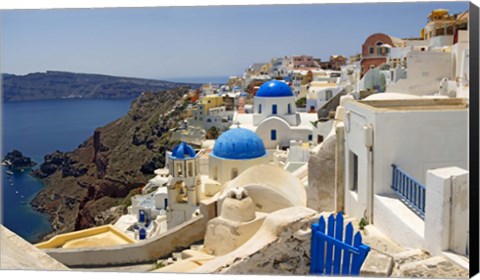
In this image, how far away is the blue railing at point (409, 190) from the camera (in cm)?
436

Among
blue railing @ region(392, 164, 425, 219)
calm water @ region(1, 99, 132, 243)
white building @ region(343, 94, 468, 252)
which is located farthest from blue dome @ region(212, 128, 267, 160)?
calm water @ region(1, 99, 132, 243)

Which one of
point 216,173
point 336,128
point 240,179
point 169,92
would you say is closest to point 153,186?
point 216,173

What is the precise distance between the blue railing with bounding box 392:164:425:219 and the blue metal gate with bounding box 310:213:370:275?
613 millimetres

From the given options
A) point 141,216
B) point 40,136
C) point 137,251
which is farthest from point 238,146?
point 40,136

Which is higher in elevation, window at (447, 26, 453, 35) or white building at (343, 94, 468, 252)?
window at (447, 26, 453, 35)

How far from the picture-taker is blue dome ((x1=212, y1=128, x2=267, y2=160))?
11875 mm

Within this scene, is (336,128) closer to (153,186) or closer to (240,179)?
(240,179)

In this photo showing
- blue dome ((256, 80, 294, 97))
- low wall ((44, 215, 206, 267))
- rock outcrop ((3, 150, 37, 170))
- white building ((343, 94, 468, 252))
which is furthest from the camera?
rock outcrop ((3, 150, 37, 170))

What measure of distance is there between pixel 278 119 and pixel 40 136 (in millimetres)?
32880

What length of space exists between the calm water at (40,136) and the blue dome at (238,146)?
63.4 ft

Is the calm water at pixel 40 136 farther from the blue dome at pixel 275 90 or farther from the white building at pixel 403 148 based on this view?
the white building at pixel 403 148

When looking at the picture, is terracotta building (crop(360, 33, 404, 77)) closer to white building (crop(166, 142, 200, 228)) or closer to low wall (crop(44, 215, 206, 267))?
white building (crop(166, 142, 200, 228))

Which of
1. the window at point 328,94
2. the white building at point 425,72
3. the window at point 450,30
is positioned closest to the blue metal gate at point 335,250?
the white building at point 425,72

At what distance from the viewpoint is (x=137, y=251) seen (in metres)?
7.86
